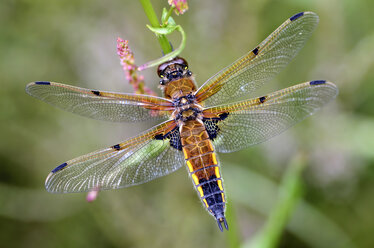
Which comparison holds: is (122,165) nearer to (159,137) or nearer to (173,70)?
(159,137)

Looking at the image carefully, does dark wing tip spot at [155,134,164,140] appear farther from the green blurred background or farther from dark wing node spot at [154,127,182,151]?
the green blurred background

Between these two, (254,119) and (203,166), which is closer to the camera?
(203,166)

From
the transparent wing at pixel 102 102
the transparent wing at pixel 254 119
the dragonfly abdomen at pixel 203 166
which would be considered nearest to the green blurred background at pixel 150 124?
the transparent wing at pixel 254 119

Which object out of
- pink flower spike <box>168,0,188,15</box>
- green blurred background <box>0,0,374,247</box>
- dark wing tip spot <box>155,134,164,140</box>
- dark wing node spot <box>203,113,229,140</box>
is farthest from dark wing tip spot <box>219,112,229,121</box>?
green blurred background <box>0,0,374,247</box>

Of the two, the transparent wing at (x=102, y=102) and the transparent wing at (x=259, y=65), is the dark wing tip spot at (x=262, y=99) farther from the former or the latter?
the transparent wing at (x=102, y=102)

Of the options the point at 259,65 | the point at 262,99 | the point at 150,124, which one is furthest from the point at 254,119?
the point at 150,124
